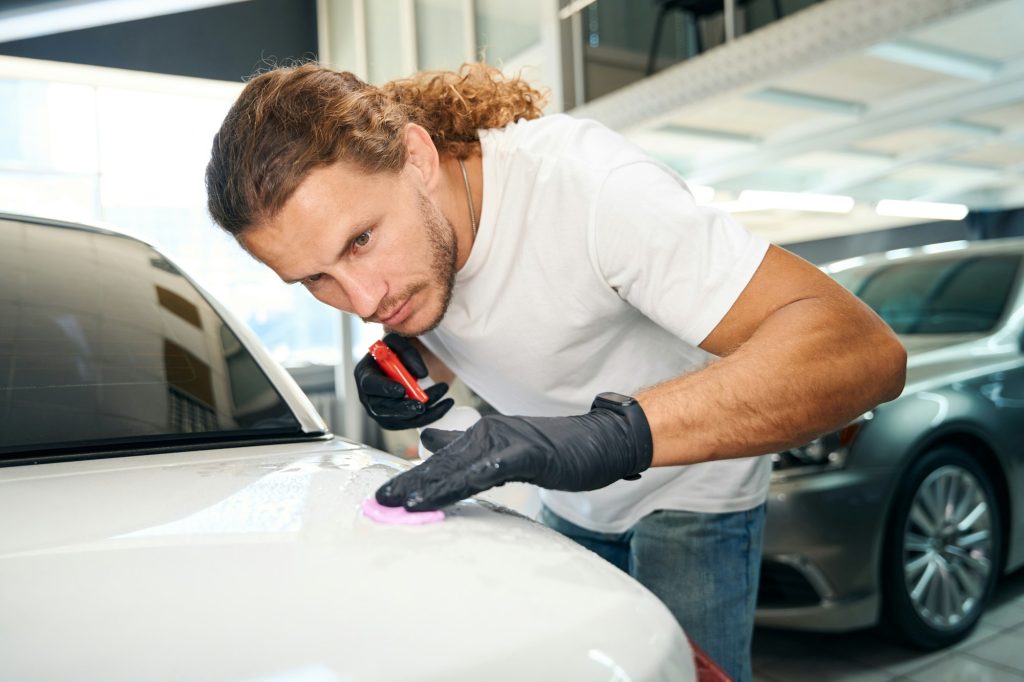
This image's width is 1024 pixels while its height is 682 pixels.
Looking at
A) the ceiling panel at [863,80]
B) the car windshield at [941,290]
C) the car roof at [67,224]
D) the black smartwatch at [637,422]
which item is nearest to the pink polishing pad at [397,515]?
the black smartwatch at [637,422]

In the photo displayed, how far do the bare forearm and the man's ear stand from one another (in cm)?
48

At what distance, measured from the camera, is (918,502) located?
257 centimetres

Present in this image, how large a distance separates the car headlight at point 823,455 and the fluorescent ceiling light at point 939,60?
278cm

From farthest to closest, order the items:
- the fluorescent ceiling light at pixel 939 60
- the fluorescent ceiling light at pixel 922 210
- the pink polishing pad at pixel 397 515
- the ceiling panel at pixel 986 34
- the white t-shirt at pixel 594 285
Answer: the fluorescent ceiling light at pixel 922 210
the fluorescent ceiling light at pixel 939 60
the ceiling panel at pixel 986 34
the white t-shirt at pixel 594 285
the pink polishing pad at pixel 397 515

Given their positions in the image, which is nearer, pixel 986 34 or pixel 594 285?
pixel 594 285

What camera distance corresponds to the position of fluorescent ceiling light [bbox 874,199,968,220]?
1100cm

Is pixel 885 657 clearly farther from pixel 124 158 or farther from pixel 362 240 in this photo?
pixel 124 158

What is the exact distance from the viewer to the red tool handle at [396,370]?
135cm

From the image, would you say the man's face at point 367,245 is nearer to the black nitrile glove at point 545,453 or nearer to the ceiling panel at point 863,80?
the black nitrile glove at point 545,453

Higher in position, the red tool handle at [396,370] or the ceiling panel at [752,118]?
the ceiling panel at [752,118]

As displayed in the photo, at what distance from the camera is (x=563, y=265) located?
1.14 meters

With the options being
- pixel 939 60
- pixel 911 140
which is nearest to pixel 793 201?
pixel 911 140

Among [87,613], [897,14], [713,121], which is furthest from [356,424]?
[87,613]

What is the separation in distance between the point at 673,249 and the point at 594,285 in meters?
0.16
